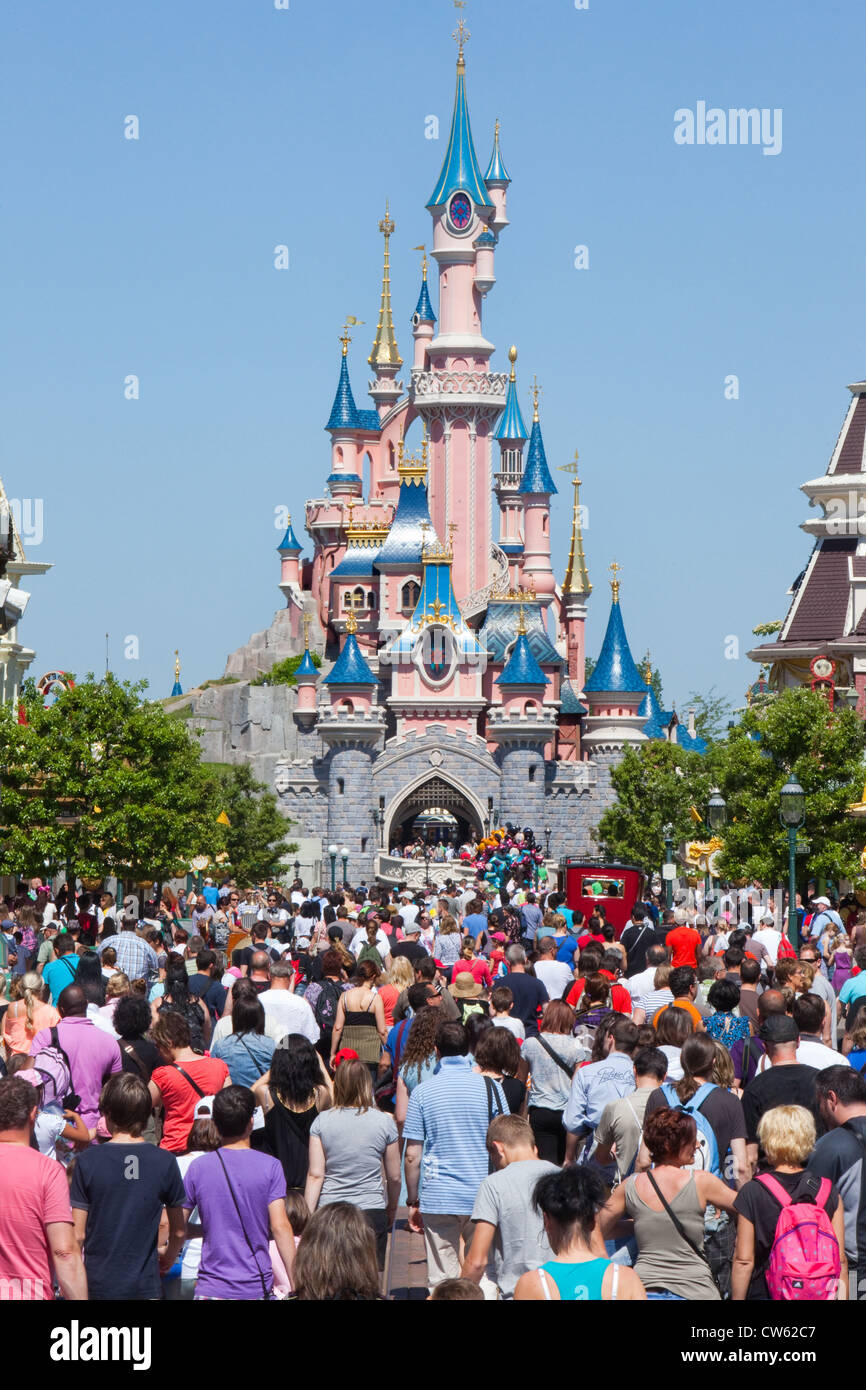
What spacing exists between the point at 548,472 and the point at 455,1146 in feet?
248

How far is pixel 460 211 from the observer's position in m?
76.8

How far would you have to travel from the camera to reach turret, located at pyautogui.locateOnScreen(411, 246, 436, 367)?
88.4 meters

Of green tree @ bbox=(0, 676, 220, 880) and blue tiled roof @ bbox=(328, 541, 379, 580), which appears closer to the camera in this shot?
green tree @ bbox=(0, 676, 220, 880)

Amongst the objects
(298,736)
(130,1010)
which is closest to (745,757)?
(130,1010)

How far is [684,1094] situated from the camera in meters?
8.45

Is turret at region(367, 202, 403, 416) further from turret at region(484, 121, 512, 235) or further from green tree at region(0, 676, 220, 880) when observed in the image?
green tree at region(0, 676, 220, 880)

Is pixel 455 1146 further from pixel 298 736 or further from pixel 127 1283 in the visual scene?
pixel 298 736

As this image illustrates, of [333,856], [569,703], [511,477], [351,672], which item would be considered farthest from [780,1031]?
[511,477]

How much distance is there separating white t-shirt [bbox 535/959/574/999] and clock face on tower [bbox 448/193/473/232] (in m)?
65.2

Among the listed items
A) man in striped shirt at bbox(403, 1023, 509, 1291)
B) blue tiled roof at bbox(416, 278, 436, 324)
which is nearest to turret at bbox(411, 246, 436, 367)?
blue tiled roof at bbox(416, 278, 436, 324)

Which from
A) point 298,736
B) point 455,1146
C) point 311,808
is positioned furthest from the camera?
point 298,736

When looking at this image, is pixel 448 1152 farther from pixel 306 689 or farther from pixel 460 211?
pixel 460 211

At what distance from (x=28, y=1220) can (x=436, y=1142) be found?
87.5 inches

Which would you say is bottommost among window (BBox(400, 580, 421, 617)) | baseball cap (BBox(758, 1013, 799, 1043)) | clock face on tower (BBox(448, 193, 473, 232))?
baseball cap (BBox(758, 1013, 799, 1043))
